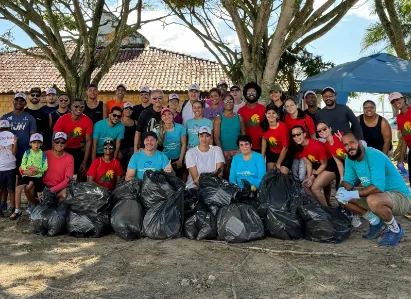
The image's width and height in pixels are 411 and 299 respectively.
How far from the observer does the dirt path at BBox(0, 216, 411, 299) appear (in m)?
3.48

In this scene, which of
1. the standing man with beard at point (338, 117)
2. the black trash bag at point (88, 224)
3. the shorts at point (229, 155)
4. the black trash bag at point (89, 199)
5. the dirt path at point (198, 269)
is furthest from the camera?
the shorts at point (229, 155)

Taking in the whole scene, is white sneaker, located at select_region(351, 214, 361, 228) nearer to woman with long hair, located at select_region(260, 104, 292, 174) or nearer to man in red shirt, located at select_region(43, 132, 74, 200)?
woman with long hair, located at select_region(260, 104, 292, 174)

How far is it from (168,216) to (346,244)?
6.44 feet

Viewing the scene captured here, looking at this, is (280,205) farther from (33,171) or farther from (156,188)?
(33,171)

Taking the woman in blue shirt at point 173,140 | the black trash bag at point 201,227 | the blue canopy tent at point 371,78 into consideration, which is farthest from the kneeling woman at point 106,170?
the blue canopy tent at point 371,78

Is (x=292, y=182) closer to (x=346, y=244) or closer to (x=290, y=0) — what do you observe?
(x=346, y=244)

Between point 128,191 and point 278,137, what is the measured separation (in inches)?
81.0

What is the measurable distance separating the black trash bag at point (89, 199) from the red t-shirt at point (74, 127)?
117cm

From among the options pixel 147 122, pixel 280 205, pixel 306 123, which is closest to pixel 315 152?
pixel 306 123

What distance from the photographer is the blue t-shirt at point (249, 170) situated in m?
5.50

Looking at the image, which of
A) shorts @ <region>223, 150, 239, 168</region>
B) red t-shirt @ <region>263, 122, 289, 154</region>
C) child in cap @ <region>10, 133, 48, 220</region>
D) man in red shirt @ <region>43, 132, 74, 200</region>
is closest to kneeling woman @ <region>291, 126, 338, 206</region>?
red t-shirt @ <region>263, 122, 289, 154</region>

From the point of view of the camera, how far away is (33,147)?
5824 millimetres

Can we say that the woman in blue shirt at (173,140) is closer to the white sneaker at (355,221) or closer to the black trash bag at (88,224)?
the black trash bag at (88,224)

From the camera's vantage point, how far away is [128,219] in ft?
16.4
